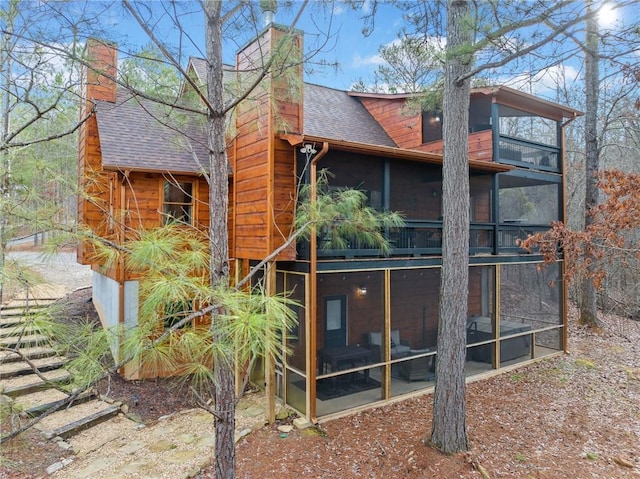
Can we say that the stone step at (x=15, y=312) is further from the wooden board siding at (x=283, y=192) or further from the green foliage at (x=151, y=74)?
the wooden board siding at (x=283, y=192)

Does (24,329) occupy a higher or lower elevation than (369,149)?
lower

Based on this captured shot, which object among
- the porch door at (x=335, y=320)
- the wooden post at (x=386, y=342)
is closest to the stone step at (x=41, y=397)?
the porch door at (x=335, y=320)

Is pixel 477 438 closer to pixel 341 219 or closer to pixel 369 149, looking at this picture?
pixel 341 219

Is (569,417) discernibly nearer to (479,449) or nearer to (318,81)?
(479,449)

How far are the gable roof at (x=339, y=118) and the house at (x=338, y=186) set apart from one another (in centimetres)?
6

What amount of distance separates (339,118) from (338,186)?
10.3ft

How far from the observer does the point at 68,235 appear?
3.21 metres

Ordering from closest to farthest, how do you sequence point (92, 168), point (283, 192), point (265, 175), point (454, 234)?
point (454, 234), point (265, 175), point (283, 192), point (92, 168)

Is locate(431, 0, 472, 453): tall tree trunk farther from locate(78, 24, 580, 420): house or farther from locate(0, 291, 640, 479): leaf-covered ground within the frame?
locate(0, 291, 640, 479): leaf-covered ground

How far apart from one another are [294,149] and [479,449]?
521 cm

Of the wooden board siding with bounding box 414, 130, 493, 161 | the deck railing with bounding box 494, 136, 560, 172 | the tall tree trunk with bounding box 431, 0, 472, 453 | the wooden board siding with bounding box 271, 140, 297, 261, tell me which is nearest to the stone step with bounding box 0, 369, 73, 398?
the wooden board siding with bounding box 271, 140, 297, 261

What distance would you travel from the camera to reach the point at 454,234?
215 inches

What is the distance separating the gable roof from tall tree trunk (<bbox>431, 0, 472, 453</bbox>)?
158 inches

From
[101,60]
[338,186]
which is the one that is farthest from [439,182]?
[101,60]
